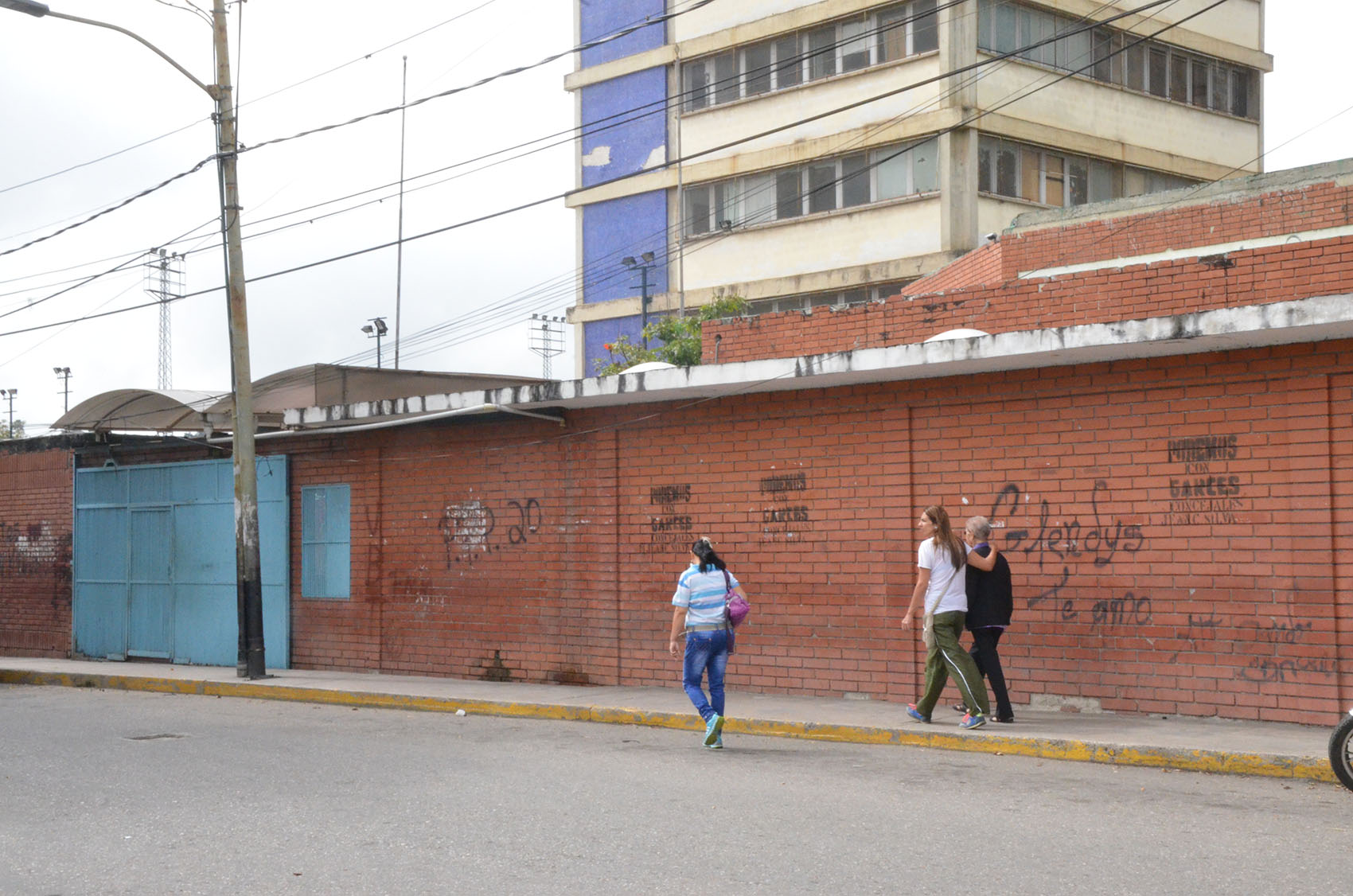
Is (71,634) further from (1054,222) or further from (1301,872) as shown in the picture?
(1301,872)

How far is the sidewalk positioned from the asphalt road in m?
0.23

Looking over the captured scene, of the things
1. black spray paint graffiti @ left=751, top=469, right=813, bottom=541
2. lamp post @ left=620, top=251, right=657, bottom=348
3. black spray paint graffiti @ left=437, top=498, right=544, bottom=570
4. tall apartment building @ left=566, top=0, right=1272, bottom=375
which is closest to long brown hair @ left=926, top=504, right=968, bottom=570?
black spray paint graffiti @ left=751, top=469, right=813, bottom=541

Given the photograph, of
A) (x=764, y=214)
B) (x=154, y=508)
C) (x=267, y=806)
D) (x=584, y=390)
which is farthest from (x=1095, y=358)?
(x=764, y=214)

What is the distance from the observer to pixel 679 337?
31.6 m

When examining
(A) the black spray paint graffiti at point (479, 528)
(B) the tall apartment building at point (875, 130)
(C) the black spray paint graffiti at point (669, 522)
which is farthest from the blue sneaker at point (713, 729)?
(B) the tall apartment building at point (875, 130)

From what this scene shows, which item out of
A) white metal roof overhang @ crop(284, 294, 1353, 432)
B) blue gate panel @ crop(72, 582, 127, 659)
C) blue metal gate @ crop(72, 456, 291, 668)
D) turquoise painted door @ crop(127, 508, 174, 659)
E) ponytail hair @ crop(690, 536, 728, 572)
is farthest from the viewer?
blue gate panel @ crop(72, 582, 127, 659)

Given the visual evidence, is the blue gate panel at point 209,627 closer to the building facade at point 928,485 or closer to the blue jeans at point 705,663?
the building facade at point 928,485

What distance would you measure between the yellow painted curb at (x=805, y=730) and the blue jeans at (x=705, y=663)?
1182 mm

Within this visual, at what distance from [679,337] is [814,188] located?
16.6ft

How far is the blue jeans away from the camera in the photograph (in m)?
10.3

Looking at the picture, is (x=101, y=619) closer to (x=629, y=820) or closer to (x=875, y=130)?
(x=629, y=820)

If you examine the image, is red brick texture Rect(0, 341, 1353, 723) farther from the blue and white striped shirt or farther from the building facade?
the blue and white striped shirt

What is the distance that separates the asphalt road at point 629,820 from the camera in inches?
244

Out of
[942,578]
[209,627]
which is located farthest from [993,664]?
[209,627]
